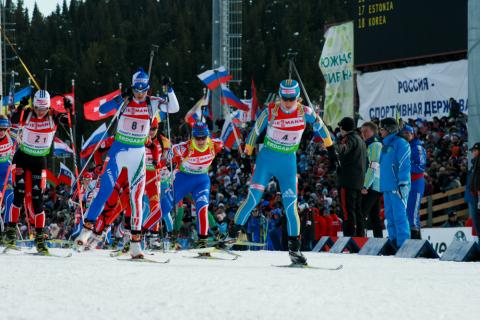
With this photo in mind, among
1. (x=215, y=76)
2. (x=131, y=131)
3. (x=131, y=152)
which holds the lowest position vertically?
(x=131, y=152)

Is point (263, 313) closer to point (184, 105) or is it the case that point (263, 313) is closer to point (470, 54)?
point (470, 54)

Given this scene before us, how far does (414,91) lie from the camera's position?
108 ft

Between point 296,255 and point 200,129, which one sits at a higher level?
point 200,129

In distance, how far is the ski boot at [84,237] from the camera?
548 inches

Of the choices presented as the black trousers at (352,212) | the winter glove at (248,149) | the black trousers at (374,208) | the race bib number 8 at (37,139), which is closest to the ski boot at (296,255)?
the winter glove at (248,149)

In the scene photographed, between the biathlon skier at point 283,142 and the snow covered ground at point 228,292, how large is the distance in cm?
157

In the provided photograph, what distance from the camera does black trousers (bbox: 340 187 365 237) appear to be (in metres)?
17.6

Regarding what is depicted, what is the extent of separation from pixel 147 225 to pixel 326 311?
34.4 ft

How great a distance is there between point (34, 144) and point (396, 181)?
5.09 meters

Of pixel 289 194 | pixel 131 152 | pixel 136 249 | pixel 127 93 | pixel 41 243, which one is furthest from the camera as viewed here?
pixel 41 243

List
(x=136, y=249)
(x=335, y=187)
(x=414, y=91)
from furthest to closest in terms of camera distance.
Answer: (x=414, y=91), (x=335, y=187), (x=136, y=249)

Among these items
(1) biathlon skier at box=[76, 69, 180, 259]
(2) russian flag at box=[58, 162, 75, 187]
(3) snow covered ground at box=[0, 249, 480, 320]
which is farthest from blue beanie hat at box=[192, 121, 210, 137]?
(2) russian flag at box=[58, 162, 75, 187]

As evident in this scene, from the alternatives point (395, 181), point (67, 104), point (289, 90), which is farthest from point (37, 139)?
point (395, 181)

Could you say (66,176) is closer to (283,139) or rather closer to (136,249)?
(136,249)
